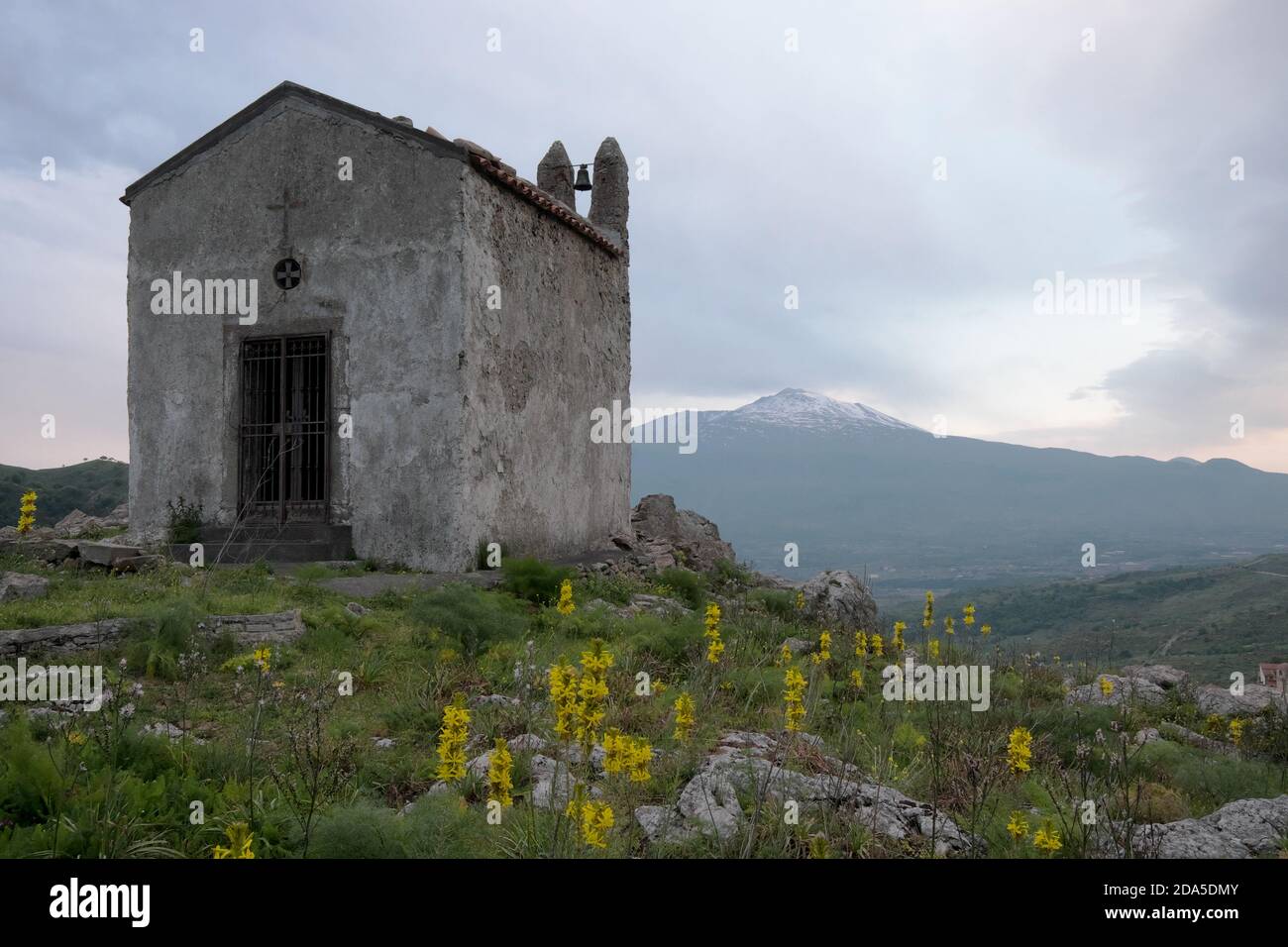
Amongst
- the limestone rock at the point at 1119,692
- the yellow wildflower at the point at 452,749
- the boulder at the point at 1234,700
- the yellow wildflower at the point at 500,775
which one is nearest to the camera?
the yellow wildflower at the point at 500,775

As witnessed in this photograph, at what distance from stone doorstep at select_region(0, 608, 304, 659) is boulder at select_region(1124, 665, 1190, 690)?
9561mm

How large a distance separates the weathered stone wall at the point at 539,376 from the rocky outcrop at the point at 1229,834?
9447 millimetres

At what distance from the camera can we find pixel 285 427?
13.0 m

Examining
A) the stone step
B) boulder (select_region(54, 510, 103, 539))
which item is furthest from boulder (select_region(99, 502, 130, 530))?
the stone step

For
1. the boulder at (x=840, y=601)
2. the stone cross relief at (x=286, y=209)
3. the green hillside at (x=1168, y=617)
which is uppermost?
the stone cross relief at (x=286, y=209)

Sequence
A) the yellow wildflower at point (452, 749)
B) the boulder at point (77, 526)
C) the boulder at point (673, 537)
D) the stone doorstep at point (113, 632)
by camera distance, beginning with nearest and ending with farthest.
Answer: the yellow wildflower at point (452, 749) < the stone doorstep at point (113, 632) < the boulder at point (77, 526) < the boulder at point (673, 537)

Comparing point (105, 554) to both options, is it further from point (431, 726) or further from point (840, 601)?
point (840, 601)

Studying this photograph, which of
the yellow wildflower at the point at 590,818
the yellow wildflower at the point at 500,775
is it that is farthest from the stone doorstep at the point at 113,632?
the yellow wildflower at the point at 590,818

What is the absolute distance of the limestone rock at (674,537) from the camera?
58.3ft

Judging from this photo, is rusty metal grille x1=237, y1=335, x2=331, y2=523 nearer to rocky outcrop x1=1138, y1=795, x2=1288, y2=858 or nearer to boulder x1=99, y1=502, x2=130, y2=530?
boulder x1=99, y1=502, x2=130, y2=530

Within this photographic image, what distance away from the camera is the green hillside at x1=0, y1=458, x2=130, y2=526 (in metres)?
31.4

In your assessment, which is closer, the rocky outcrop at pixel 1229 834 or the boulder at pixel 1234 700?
the rocky outcrop at pixel 1229 834

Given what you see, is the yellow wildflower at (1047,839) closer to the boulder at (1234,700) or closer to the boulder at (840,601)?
the boulder at (1234,700)
